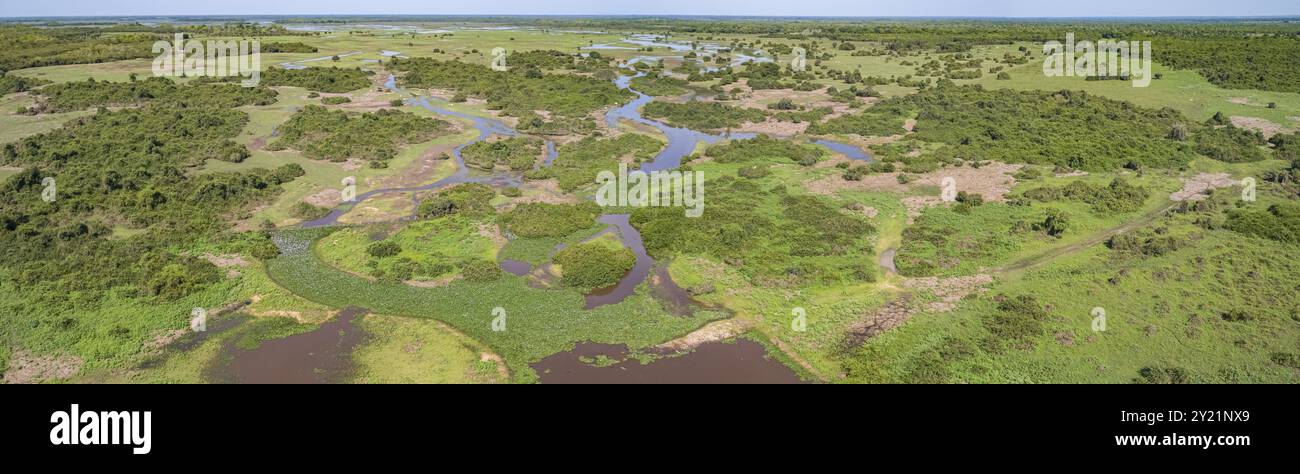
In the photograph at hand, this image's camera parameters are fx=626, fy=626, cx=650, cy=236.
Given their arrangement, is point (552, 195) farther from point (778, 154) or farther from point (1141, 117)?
point (1141, 117)

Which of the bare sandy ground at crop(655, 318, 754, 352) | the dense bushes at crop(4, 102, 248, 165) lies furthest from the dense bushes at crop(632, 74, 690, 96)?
the bare sandy ground at crop(655, 318, 754, 352)

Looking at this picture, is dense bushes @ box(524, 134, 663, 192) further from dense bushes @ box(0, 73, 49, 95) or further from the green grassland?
dense bushes @ box(0, 73, 49, 95)

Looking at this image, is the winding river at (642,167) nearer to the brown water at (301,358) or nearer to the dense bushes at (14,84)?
the brown water at (301,358)

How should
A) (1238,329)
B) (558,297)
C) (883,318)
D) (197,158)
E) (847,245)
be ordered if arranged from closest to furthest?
(1238,329) → (883,318) → (558,297) → (847,245) → (197,158)

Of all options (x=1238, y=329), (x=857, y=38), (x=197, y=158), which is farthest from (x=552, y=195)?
(x=857, y=38)

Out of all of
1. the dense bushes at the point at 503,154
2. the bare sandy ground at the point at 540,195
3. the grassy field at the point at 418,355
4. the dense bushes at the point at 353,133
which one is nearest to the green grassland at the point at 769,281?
the grassy field at the point at 418,355

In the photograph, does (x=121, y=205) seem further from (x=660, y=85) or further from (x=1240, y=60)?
(x=1240, y=60)
